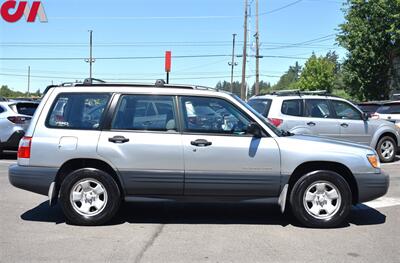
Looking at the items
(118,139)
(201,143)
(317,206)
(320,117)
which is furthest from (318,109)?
(118,139)

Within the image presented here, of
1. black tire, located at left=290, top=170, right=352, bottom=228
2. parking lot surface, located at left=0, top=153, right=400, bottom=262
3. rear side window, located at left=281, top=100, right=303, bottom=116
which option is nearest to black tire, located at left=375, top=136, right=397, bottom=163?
rear side window, located at left=281, top=100, right=303, bottom=116

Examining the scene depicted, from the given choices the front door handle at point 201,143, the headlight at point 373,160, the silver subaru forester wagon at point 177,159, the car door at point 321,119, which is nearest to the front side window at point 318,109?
the car door at point 321,119

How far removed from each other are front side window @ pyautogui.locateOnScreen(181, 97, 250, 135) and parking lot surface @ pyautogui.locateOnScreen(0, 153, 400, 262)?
1.23 m

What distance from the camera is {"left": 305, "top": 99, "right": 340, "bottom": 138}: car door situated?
11.9 metres

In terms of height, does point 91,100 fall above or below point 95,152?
above

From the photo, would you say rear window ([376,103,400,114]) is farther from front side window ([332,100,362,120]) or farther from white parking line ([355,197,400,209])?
white parking line ([355,197,400,209])

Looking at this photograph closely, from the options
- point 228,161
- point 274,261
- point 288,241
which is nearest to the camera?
point 274,261

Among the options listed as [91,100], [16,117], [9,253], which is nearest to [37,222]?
[9,253]

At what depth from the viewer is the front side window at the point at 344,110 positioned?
40.0ft

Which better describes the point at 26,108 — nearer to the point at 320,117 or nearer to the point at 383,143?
the point at 320,117

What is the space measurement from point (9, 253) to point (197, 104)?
9.10 feet

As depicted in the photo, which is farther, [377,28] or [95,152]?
[377,28]

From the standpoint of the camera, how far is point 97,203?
623 cm

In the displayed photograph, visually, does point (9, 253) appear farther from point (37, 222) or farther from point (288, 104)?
point (288, 104)
